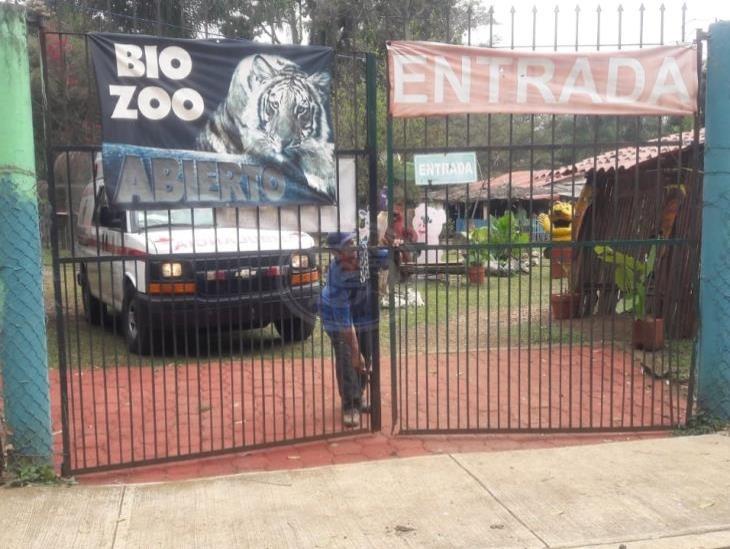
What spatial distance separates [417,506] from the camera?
4.39 m

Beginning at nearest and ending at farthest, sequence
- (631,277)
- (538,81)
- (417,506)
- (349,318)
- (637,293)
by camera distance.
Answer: (417,506), (538,81), (349,318), (637,293), (631,277)

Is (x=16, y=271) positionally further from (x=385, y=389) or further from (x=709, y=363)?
(x=709, y=363)

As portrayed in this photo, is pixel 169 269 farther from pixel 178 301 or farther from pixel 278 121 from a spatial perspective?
pixel 278 121

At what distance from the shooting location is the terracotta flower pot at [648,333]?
8.14 meters

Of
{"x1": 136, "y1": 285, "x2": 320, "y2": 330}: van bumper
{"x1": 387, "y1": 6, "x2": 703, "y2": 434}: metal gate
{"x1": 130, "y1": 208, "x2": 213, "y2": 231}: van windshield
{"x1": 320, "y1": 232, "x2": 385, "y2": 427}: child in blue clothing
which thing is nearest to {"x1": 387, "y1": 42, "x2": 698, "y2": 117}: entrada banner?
{"x1": 387, "y1": 6, "x2": 703, "y2": 434}: metal gate

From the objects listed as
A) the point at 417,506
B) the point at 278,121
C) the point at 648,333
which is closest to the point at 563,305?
the point at 648,333

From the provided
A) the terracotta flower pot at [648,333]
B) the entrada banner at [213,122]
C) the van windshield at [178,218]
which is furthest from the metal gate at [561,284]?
the van windshield at [178,218]

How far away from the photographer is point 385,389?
714cm

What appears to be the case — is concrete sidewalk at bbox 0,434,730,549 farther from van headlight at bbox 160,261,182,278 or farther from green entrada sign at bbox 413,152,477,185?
van headlight at bbox 160,261,182,278

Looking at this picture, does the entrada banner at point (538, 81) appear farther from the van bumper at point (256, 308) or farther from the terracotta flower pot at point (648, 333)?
the terracotta flower pot at point (648, 333)

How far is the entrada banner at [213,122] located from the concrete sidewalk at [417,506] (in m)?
1.88

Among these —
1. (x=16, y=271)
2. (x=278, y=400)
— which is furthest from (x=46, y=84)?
(x=278, y=400)

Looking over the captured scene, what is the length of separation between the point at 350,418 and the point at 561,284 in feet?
14.8

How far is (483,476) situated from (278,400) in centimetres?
246
